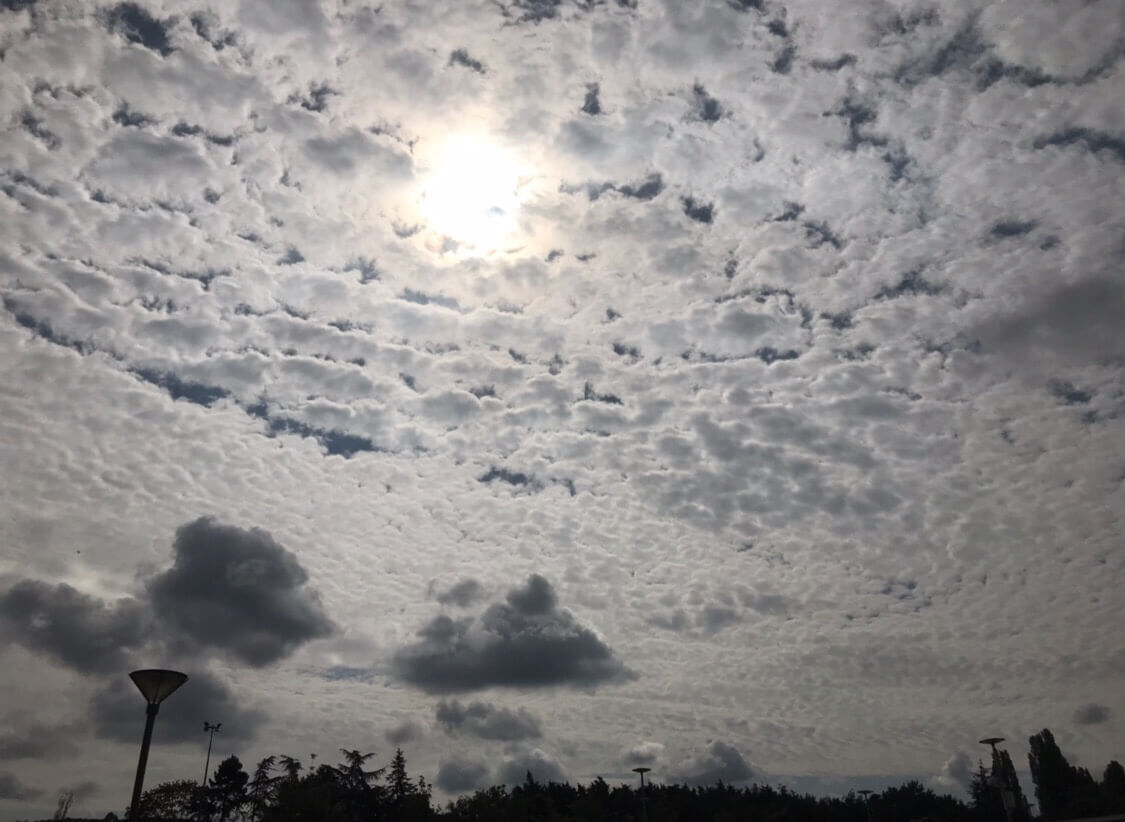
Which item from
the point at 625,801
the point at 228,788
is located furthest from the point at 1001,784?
the point at 228,788

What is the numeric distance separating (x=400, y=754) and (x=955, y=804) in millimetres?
76776

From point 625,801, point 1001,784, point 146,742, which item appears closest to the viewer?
point 146,742

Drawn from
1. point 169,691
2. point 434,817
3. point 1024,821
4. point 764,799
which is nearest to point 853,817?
point 764,799

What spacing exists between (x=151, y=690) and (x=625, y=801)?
3748 inches

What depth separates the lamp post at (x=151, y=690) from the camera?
18.2m

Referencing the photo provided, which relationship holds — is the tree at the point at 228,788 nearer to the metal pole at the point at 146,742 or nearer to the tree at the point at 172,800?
the tree at the point at 172,800

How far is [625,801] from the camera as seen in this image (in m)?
102

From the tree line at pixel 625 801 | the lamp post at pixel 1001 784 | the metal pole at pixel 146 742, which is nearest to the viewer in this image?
the metal pole at pixel 146 742

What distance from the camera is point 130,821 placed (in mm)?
17312

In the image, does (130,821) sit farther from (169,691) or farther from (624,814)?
(624,814)

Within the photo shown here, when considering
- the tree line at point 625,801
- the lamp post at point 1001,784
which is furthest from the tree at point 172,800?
the lamp post at point 1001,784

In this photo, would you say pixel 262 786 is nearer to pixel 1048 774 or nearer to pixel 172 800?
pixel 172 800

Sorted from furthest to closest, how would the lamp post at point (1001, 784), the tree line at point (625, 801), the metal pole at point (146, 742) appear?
1. the tree line at point (625, 801)
2. the lamp post at point (1001, 784)
3. the metal pole at point (146, 742)

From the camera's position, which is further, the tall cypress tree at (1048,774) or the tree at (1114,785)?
the tall cypress tree at (1048,774)
